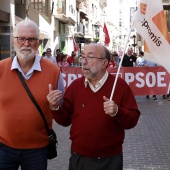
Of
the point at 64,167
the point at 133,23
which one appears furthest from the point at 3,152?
the point at 64,167

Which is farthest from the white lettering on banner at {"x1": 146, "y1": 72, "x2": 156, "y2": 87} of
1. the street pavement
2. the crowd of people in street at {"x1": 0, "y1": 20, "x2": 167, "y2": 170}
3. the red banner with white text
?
the crowd of people in street at {"x1": 0, "y1": 20, "x2": 167, "y2": 170}

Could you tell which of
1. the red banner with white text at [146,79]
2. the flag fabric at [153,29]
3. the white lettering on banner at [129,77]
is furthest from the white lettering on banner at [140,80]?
the flag fabric at [153,29]

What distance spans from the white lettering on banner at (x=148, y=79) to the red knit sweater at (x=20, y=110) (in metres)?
9.67

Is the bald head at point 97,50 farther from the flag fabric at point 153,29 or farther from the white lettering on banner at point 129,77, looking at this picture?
the white lettering on banner at point 129,77

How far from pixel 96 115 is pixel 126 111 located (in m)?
0.25

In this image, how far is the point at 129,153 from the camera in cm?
706

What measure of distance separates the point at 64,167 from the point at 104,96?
11.1ft

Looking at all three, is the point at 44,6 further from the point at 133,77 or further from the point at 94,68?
the point at 94,68

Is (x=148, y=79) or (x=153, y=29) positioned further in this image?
(x=148, y=79)

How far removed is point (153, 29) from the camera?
3914mm

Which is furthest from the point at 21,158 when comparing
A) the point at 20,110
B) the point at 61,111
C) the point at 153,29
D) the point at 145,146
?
the point at 145,146

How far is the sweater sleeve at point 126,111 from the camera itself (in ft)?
10.6

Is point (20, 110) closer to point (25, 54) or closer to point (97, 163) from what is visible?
point (25, 54)

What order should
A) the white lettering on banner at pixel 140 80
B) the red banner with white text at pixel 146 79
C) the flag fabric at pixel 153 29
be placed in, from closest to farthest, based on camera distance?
the flag fabric at pixel 153 29
the red banner with white text at pixel 146 79
the white lettering on banner at pixel 140 80
